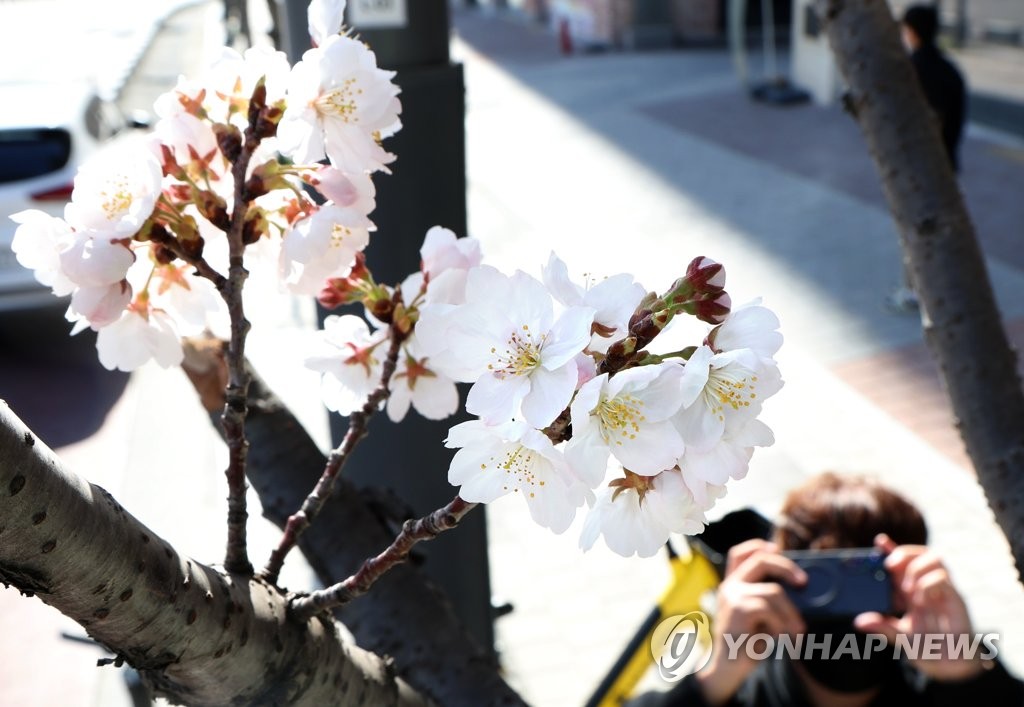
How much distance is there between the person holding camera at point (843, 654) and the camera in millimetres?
2150

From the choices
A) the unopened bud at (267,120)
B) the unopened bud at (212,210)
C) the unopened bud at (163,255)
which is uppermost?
the unopened bud at (267,120)

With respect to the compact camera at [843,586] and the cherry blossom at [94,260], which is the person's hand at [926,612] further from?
the cherry blossom at [94,260]

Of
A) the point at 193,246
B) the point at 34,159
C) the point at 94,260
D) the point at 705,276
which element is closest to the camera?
the point at 705,276

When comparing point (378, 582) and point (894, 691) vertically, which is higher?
point (378, 582)

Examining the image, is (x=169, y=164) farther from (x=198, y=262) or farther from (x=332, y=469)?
(x=332, y=469)

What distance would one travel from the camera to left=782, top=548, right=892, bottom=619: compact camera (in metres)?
2.24

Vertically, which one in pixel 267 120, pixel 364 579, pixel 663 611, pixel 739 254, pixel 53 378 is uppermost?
pixel 267 120

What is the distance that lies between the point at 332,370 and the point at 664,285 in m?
6.10

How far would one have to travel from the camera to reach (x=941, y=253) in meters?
1.69

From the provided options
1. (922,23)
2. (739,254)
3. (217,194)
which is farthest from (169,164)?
(739,254)

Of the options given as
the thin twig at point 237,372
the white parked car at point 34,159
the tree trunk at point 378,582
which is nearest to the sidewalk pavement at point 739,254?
the tree trunk at point 378,582

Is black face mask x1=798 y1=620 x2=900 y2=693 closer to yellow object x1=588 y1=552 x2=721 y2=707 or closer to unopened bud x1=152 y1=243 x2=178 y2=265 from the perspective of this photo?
yellow object x1=588 y1=552 x2=721 y2=707

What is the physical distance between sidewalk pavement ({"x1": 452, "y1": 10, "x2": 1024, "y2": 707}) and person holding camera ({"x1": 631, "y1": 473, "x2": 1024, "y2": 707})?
2.93ft

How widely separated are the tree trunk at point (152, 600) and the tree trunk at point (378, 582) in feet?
0.85
